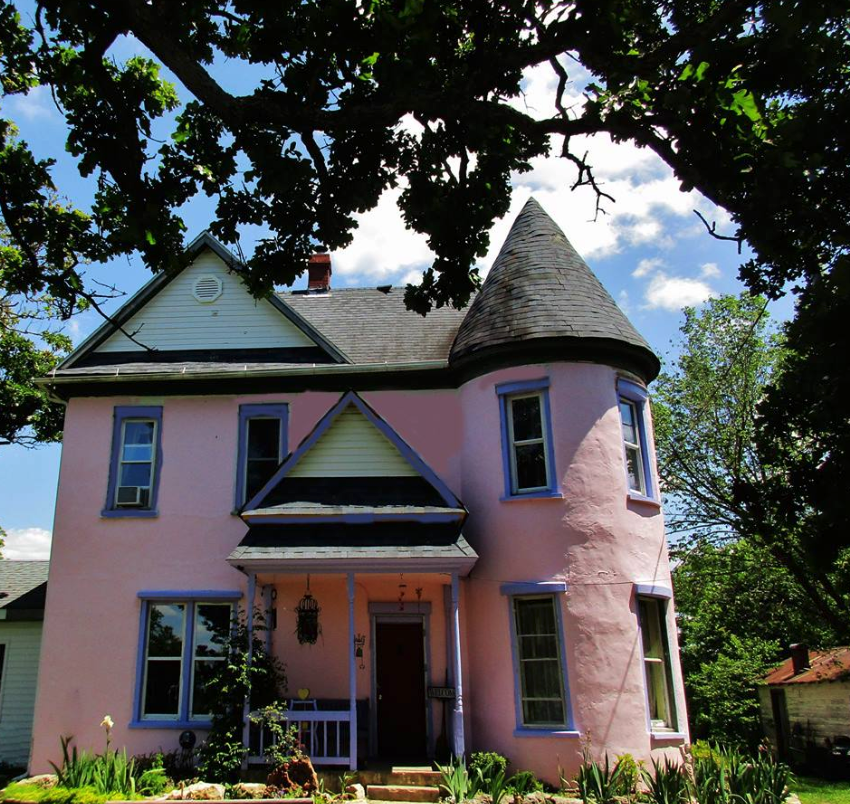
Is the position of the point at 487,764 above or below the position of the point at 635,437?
below

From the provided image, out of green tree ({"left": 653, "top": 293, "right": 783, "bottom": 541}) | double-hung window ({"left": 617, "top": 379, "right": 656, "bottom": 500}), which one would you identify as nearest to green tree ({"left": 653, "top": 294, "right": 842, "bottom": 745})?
green tree ({"left": 653, "top": 293, "right": 783, "bottom": 541})

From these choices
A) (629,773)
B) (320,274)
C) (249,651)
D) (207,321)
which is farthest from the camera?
(320,274)

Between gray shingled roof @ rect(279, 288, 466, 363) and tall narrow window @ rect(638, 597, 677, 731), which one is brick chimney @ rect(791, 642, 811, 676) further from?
gray shingled roof @ rect(279, 288, 466, 363)

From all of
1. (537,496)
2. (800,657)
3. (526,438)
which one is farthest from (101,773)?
(800,657)

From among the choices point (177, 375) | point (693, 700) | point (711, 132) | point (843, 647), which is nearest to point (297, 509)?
point (177, 375)

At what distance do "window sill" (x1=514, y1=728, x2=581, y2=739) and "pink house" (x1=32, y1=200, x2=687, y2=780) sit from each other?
0.03 m

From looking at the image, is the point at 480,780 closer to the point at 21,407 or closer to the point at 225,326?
the point at 225,326

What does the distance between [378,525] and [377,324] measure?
5.62 metres

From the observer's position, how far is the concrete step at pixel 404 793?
37.0 feet

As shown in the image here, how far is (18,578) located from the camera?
2075cm

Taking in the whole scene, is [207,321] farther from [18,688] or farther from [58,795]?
[18,688]

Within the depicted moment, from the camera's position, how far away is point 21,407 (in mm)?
23641

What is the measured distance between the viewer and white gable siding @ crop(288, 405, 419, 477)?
45.8 ft

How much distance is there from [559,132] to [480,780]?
9.15 meters
